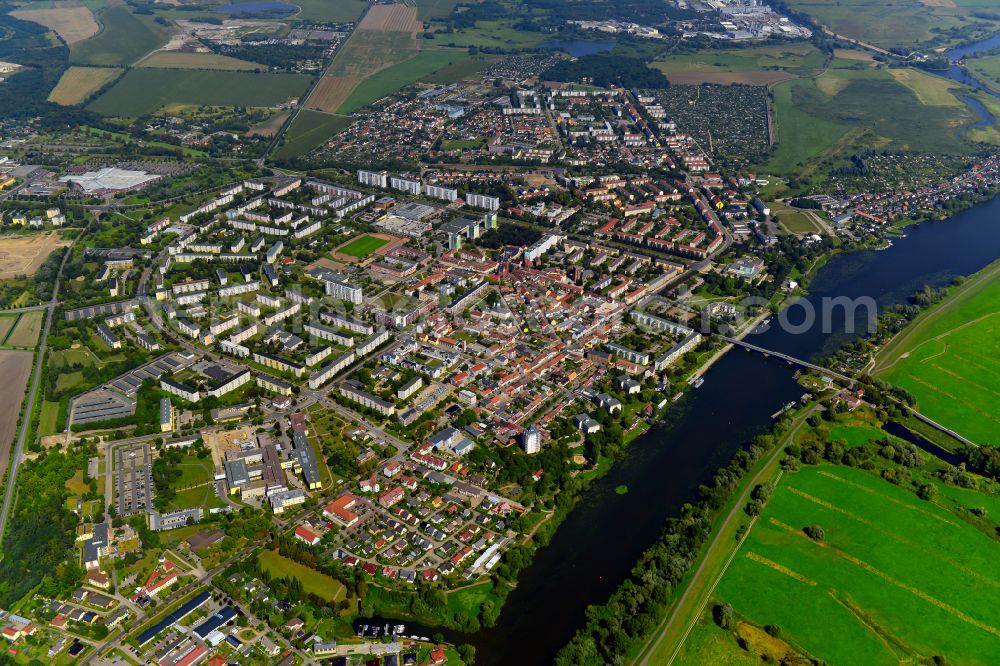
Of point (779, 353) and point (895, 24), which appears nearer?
point (779, 353)

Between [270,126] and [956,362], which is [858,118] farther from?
[270,126]

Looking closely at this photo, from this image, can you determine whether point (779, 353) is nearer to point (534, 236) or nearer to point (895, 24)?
point (534, 236)

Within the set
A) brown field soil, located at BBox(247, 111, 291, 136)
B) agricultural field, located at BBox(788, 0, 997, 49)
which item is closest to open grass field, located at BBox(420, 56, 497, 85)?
brown field soil, located at BBox(247, 111, 291, 136)

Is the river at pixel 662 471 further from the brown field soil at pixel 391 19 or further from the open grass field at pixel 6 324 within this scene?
the brown field soil at pixel 391 19

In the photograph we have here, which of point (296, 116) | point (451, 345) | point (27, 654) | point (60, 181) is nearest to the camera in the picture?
point (27, 654)

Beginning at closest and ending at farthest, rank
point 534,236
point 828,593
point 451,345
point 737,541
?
point 828,593 < point 737,541 < point 451,345 < point 534,236

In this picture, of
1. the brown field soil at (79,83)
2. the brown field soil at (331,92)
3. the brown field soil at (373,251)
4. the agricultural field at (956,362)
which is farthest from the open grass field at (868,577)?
the brown field soil at (79,83)

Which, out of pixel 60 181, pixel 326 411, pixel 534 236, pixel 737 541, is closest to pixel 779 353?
pixel 737 541

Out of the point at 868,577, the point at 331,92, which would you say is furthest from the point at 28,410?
the point at 331,92
